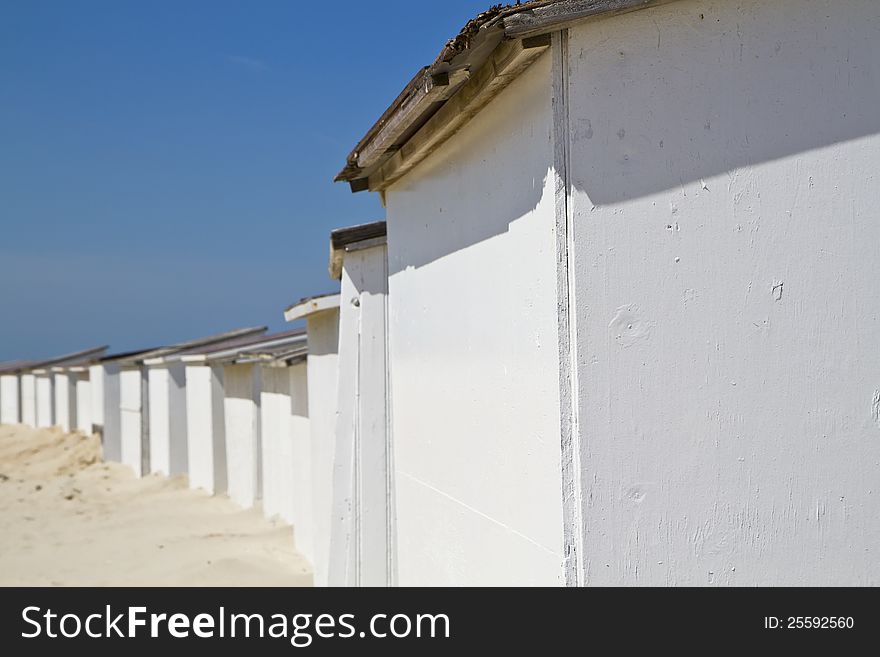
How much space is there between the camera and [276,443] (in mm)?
11555

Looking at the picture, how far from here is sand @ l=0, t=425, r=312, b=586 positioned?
9461 millimetres

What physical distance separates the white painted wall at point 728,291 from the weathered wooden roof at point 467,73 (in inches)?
5.6

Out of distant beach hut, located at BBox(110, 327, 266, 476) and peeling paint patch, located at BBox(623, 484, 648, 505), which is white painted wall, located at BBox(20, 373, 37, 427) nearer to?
distant beach hut, located at BBox(110, 327, 266, 476)

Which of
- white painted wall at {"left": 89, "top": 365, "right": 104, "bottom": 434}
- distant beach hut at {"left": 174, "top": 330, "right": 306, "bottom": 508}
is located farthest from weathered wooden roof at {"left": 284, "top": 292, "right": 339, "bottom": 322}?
white painted wall at {"left": 89, "top": 365, "right": 104, "bottom": 434}

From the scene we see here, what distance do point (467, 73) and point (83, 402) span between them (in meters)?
22.9

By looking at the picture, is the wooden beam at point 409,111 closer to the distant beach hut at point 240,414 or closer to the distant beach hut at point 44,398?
the distant beach hut at point 240,414

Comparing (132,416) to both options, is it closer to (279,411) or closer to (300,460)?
(279,411)

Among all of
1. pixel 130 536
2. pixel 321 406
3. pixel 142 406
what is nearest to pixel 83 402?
pixel 142 406

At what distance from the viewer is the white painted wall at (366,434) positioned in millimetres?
6141

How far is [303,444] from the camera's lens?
1003 centimetres
